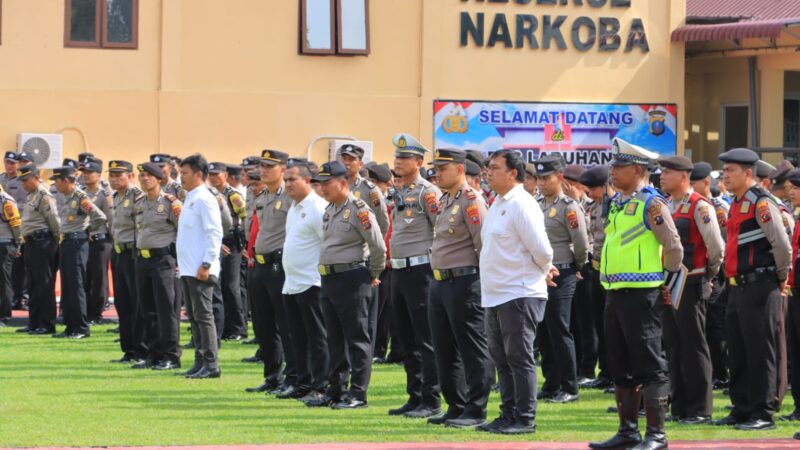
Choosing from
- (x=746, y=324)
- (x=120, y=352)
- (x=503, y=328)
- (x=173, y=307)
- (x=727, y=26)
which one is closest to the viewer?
(x=503, y=328)

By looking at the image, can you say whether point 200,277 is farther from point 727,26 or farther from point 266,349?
point 727,26

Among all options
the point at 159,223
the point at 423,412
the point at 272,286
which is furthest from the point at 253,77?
the point at 423,412

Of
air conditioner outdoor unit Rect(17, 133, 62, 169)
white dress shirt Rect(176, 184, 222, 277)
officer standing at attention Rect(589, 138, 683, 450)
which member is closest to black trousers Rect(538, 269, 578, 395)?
officer standing at attention Rect(589, 138, 683, 450)

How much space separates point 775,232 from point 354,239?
337cm

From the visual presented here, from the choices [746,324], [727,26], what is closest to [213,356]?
[746,324]

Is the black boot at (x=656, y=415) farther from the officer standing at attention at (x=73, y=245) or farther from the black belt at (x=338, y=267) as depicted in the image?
the officer standing at attention at (x=73, y=245)

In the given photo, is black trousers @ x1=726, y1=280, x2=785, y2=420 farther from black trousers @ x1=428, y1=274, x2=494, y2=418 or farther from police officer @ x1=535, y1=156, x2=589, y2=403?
black trousers @ x1=428, y1=274, x2=494, y2=418

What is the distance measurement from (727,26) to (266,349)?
15361mm

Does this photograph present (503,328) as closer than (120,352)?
Yes

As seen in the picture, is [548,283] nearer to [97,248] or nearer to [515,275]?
[515,275]

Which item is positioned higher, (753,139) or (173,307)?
(753,139)

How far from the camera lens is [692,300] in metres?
11.2

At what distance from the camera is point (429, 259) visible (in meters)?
11.6

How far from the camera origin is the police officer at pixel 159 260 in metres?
14.7
